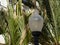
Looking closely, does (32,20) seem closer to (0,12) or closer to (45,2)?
(45,2)

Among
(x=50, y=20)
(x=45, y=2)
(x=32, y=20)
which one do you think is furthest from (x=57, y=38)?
(x=32, y=20)

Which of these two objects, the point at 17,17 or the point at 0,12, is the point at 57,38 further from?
the point at 0,12

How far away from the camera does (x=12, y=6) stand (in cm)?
711

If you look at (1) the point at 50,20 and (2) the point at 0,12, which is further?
(2) the point at 0,12

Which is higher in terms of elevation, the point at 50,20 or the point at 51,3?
the point at 51,3

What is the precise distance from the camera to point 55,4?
7.44 metres

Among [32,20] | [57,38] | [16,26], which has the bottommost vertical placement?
[57,38]

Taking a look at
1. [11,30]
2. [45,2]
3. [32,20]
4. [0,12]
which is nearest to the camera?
[32,20]

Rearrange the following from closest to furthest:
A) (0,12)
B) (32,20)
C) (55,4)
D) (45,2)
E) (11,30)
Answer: (32,20)
(11,30)
(55,4)
(45,2)
(0,12)

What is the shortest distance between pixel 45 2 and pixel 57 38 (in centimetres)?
134

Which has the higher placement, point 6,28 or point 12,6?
point 12,6

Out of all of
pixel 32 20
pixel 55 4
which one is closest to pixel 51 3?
pixel 55 4

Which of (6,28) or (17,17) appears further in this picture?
(6,28)

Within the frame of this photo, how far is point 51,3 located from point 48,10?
0.40 m
